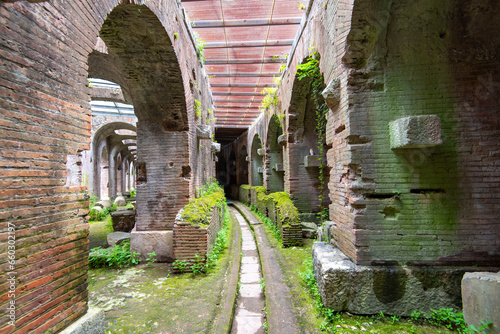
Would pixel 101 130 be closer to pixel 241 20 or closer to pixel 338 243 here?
pixel 241 20

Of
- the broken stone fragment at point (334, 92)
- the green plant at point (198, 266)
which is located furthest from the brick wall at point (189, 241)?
the broken stone fragment at point (334, 92)

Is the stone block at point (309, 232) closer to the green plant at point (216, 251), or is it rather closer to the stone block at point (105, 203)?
the green plant at point (216, 251)

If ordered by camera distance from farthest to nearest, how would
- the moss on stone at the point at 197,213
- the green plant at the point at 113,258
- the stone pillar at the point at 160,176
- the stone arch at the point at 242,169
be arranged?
the stone arch at the point at 242,169 → the stone pillar at the point at 160,176 → the green plant at the point at 113,258 → the moss on stone at the point at 197,213

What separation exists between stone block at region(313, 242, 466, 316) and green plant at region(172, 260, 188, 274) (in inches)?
109

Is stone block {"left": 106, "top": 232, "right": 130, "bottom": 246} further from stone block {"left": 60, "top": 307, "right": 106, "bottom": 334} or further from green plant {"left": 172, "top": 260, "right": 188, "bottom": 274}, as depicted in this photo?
stone block {"left": 60, "top": 307, "right": 106, "bottom": 334}

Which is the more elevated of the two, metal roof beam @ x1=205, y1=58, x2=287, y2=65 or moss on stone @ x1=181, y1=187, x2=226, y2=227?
metal roof beam @ x1=205, y1=58, x2=287, y2=65

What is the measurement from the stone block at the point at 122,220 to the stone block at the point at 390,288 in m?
6.88

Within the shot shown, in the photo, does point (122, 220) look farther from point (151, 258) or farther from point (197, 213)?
point (197, 213)

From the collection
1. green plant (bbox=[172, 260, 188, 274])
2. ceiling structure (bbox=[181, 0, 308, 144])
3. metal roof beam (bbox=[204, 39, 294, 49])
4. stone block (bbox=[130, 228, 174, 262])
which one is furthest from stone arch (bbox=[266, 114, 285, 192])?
green plant (bbox=[172, 260, 188, 274])

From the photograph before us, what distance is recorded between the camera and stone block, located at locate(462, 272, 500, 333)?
7.79 feet

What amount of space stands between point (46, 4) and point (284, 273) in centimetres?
494

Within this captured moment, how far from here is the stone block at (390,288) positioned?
10.0 ft

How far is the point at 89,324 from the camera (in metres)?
2.18

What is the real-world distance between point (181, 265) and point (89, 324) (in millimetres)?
2557
